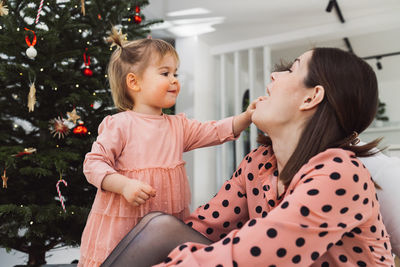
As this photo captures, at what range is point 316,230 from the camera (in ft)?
2.14

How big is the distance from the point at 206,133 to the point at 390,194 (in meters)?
0.64

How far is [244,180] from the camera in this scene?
105 centimetres

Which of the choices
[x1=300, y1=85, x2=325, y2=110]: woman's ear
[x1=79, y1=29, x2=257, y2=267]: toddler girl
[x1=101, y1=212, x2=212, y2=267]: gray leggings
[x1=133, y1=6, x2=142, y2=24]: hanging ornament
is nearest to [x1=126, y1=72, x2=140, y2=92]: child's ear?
[x1=79, y1=29, x2=257, y2=267]: toddler girl

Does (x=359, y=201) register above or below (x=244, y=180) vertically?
above

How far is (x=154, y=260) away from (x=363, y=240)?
0.48 meters

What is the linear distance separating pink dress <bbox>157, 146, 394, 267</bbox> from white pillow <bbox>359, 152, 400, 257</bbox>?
95 millimetres

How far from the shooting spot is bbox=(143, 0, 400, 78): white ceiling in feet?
10.5

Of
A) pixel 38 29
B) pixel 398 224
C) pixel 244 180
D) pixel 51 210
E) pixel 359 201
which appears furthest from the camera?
pixel 38 29

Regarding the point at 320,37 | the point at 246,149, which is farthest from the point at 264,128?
the point at 246,149

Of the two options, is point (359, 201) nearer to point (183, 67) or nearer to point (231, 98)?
point (183, 67)

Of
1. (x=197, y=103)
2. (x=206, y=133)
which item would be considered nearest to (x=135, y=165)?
(x=206, y=133)

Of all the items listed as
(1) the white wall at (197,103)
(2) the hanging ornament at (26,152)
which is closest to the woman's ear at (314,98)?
(2) the hanging ornament at (26,152)

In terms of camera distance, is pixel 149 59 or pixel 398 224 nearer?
pixel 398 224

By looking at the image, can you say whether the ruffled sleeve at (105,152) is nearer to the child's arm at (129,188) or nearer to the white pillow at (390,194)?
the child's arm at (129,188)
